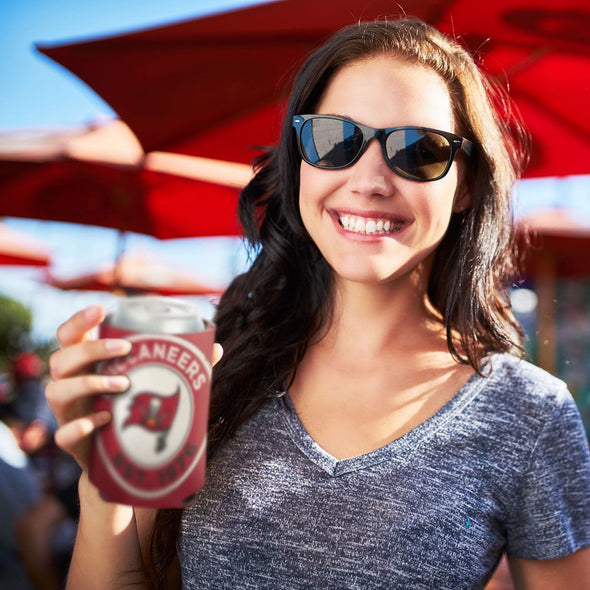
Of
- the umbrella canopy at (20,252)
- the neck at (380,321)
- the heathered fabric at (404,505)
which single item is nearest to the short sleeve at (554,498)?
the heathered fabric at (404,505)

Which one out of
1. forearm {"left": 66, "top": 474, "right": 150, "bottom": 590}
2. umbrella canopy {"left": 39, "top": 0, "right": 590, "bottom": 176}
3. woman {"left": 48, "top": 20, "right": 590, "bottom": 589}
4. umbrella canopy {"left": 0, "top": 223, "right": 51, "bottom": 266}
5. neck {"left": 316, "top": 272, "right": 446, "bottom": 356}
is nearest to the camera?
forearm {"left": 66, "top": 474, "right": 150, "bottom": 590}

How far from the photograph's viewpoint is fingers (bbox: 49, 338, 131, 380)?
0.84 m

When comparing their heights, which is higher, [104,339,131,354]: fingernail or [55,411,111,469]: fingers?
[104,339,131,354]: fingernail

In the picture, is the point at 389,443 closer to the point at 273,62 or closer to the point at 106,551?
the point at 106,551

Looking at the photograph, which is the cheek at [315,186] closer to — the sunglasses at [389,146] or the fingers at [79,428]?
the sunglasses at [389,146]

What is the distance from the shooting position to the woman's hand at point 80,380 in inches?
33.0

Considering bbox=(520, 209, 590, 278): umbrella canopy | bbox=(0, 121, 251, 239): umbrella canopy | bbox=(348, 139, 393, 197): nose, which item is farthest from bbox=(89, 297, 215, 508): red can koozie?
bbox=(520, 209, 590, 278): umbrella canopy

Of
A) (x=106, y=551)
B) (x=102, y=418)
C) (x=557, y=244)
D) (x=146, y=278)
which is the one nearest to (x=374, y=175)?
(x=102, y=418)

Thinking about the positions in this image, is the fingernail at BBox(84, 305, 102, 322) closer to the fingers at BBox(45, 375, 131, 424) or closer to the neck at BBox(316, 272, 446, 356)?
the fingers at BBox(45, 375, 131, 424)

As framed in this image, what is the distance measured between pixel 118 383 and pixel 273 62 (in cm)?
240

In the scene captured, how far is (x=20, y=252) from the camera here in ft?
24.7

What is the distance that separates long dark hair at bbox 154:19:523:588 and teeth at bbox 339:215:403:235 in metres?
0.33

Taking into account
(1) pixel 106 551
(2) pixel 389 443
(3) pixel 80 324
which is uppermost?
(3) pixel 80 324

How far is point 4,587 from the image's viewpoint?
7.27 feet
